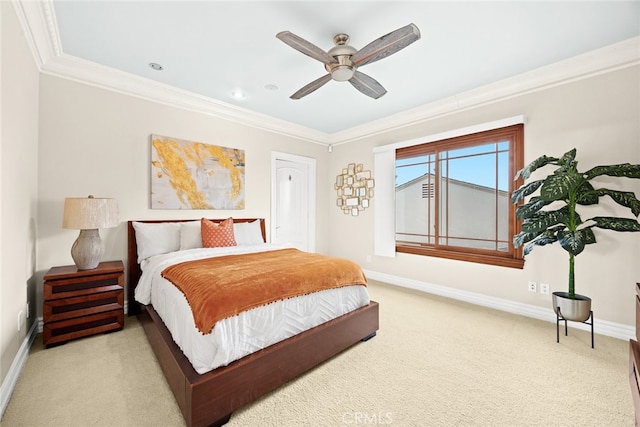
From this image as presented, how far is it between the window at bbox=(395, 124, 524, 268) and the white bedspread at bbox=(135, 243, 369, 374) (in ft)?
6.33

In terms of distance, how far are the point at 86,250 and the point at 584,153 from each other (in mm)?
4748

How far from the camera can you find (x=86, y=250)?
2.44 metres

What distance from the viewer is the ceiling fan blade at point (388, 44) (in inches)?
68.7

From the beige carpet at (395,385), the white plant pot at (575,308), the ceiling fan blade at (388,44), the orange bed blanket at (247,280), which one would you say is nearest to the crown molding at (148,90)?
the orange bed blanket at (247,280)

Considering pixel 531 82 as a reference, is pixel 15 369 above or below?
below

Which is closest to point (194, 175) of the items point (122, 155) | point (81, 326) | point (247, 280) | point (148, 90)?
point (122, 155)

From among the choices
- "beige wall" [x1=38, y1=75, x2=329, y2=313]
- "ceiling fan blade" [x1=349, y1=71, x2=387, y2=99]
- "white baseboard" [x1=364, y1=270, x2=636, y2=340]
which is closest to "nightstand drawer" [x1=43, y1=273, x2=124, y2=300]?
"beige wall" [x1=38, y1=75, x2=329, y2=313]

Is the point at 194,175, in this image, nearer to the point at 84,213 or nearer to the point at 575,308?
the point at 84,213

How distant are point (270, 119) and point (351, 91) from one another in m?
1.46

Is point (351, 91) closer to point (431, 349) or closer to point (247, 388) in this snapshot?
point (431, 349)

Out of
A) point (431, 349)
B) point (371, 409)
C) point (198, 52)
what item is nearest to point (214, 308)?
point (371, 409)

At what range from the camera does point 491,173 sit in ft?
11.1

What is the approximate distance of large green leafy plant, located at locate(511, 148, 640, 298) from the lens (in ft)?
7.07

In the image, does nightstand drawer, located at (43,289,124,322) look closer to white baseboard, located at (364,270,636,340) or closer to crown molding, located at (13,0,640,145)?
crown molding, located at (13,0,640,145)
